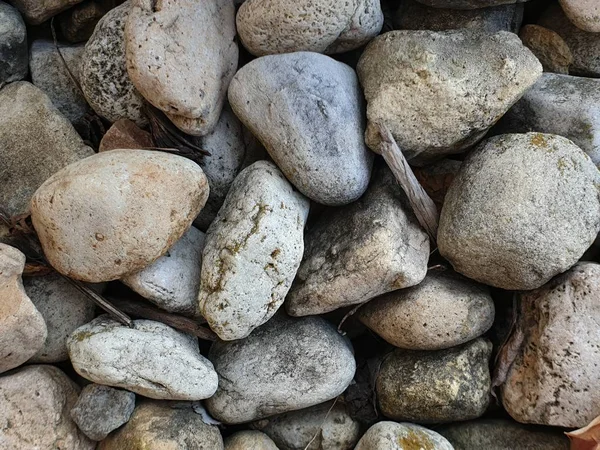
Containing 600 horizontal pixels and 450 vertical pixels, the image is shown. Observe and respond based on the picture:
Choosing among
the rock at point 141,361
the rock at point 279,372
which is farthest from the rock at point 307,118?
the rock at point 141,361

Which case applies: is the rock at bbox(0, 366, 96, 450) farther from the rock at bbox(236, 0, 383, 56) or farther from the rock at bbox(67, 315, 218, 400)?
the rock at bbox(236, 0, 383, 56)

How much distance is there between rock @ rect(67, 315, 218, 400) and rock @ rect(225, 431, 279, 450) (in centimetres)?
16

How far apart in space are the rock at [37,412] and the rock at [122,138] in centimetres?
50

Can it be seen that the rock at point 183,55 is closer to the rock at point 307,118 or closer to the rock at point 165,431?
the rock at point 307,118

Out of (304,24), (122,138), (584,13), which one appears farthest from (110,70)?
(584,13)

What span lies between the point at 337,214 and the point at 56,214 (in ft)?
1.93

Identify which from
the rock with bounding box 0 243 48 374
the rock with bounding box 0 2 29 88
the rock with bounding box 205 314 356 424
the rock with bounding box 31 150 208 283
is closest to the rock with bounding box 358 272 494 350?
the rock with bounding box 205 314 356 424

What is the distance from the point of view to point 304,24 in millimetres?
1228

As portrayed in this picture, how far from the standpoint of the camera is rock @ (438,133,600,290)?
1.16 m

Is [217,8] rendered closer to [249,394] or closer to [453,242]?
[453,242]

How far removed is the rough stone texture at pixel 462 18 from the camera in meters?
1.36

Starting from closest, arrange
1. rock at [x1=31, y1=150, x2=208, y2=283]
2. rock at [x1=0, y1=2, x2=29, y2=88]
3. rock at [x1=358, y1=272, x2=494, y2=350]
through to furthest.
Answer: rock at [x1=31, y1=150, x2=208, y2=283] → rock at [x1=358, y1=272, x2=494, y2=350] → rock at [x1=0, y1=2, x2=29, y2=88]

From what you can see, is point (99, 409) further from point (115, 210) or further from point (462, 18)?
point (462, 18)

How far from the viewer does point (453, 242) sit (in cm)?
123
